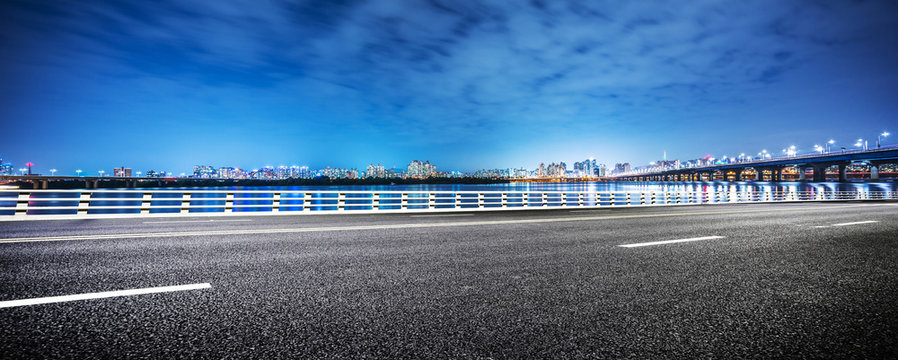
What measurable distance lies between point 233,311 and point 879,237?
11768 mm

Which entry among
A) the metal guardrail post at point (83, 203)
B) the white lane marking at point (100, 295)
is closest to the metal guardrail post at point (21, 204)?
the metal guardrail post at point (83, 203)

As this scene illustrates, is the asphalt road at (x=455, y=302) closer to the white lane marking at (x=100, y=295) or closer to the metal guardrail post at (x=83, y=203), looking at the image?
the white lane marking at (x=100, y=295)

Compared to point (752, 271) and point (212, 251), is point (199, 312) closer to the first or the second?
point (212, 251)

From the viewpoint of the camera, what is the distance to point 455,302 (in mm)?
3686

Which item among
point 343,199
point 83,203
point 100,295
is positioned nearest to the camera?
point 100,295

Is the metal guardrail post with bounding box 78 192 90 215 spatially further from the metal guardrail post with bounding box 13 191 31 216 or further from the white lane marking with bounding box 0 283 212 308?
the white lane marking with bounding box 0 283 212 308

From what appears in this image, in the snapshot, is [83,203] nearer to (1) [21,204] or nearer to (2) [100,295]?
(1) [21,204]

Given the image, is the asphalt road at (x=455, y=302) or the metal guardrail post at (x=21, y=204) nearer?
the asphalt road at (x=455, y=302)

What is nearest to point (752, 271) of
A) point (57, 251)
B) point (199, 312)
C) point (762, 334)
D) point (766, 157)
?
point (762, 334)

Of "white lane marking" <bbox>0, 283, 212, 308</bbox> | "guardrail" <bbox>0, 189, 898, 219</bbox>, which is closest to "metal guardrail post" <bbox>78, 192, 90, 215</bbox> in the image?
"guardrail" <bbox>0, 189, 898, 219</bbox>

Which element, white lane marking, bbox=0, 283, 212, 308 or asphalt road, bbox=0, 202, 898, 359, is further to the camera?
white lane marking, bbox=0, 283, 212, 308

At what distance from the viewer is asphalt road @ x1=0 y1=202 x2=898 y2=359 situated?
268 cm

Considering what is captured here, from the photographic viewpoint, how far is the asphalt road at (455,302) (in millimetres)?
2684

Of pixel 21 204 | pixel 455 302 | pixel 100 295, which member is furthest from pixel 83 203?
pixel 455 302
